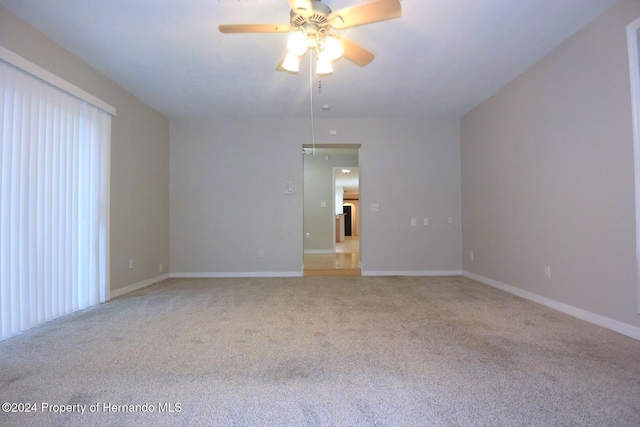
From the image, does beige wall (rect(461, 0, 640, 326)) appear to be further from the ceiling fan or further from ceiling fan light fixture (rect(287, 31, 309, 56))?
ceiling fan light fixture (rect(287, 31, 309, 56))

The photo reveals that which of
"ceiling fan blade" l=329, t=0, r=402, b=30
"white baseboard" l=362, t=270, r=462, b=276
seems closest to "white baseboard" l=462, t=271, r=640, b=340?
"white baseboard" l=362, t=270, r=462, b=276

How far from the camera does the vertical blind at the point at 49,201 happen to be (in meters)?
2.45

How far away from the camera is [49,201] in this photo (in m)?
2.84

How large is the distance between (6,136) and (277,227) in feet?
10.9

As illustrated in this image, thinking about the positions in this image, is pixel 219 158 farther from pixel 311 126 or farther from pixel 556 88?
pixel 556 88

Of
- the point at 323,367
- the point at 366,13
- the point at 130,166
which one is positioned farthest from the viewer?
the point at 130,166

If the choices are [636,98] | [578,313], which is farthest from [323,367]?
[636,98]

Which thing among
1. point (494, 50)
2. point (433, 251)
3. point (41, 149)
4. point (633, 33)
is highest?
point (494, 50)

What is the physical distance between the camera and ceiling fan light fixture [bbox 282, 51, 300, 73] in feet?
7.85

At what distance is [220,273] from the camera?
5.13 metres

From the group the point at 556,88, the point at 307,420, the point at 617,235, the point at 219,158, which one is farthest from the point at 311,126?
the point at 307,420

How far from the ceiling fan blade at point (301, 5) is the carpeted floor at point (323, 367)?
85.1 inches

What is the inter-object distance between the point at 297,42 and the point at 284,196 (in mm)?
3089

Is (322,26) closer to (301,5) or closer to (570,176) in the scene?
(301,5)
